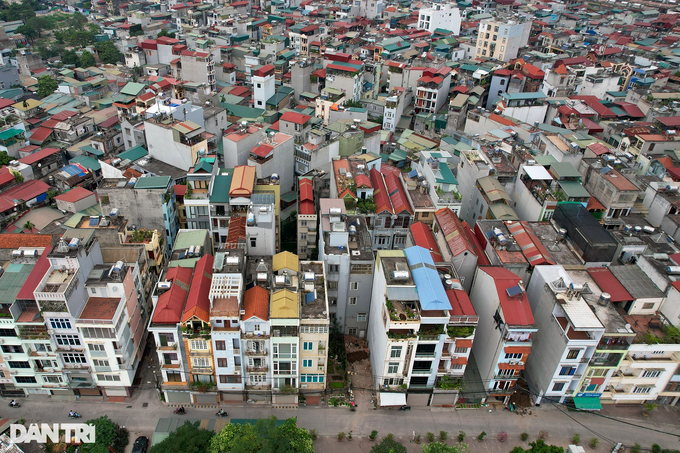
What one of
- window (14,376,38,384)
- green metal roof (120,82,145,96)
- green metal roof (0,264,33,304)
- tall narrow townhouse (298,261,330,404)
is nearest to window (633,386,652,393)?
tall narrow townhouse (298,261,330,404)

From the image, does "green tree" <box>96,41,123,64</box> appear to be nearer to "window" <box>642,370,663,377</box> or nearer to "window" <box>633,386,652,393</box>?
"window" <box>642,370,663,377</box>

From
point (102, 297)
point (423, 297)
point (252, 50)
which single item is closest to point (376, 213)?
point (423, 297)

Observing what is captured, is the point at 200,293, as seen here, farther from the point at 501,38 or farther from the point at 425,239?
the point at 501,38

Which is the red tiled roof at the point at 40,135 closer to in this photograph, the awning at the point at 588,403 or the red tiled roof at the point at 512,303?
the red tiled roof at the point at 512,303

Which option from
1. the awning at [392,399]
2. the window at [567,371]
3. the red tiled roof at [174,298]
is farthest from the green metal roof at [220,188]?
the window at [567,371]

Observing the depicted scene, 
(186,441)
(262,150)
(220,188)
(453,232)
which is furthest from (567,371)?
(262,150)

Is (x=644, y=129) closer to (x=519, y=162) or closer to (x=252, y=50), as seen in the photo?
(x=519, y=162)
